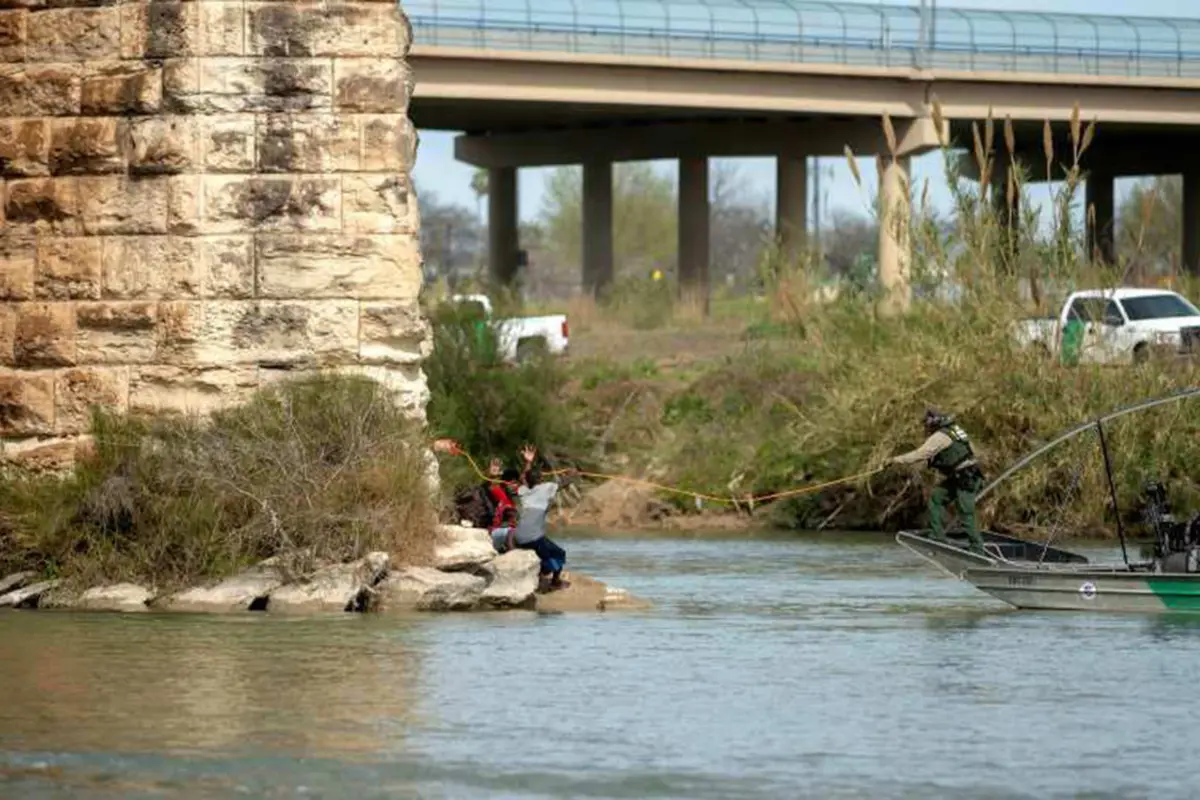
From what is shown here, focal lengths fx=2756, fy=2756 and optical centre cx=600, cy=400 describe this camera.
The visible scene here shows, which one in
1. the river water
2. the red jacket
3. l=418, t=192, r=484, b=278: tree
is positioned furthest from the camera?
l=418, t=192, r=484, b=278: tree

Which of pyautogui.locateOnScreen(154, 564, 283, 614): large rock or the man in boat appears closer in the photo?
pyautogui.locateOnScreen(154, 564, 283, 614): large rock

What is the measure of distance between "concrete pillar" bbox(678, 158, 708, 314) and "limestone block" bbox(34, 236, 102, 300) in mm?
49754

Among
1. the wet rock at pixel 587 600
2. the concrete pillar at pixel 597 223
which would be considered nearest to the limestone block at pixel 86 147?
the wet rock at pixel 587 600

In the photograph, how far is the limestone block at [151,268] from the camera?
74.7ft

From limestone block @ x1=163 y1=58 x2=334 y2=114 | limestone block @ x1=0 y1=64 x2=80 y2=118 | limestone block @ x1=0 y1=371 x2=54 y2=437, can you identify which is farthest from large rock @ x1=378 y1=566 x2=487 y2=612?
limestone block @ x1=0 y1=64 x2=80 y2=118

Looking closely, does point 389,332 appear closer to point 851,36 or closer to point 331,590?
point 331,590

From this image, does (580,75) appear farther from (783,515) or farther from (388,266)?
(388,266)

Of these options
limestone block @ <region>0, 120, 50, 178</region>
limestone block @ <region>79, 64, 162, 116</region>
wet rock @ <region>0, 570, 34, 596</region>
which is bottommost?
wet rock @ <region>0, 570, 34, 596</region>

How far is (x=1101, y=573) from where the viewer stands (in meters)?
23.3

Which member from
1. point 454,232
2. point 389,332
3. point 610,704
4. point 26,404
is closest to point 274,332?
point 389,332

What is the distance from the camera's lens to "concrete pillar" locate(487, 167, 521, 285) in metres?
77.7

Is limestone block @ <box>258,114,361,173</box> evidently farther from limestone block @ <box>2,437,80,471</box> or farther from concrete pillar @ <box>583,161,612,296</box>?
concrete pillar @ <box>583,161,612,296</box>

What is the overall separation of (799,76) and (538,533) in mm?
37811

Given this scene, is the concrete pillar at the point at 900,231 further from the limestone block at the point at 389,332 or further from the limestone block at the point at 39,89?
the limestone block at the point at 39,89
